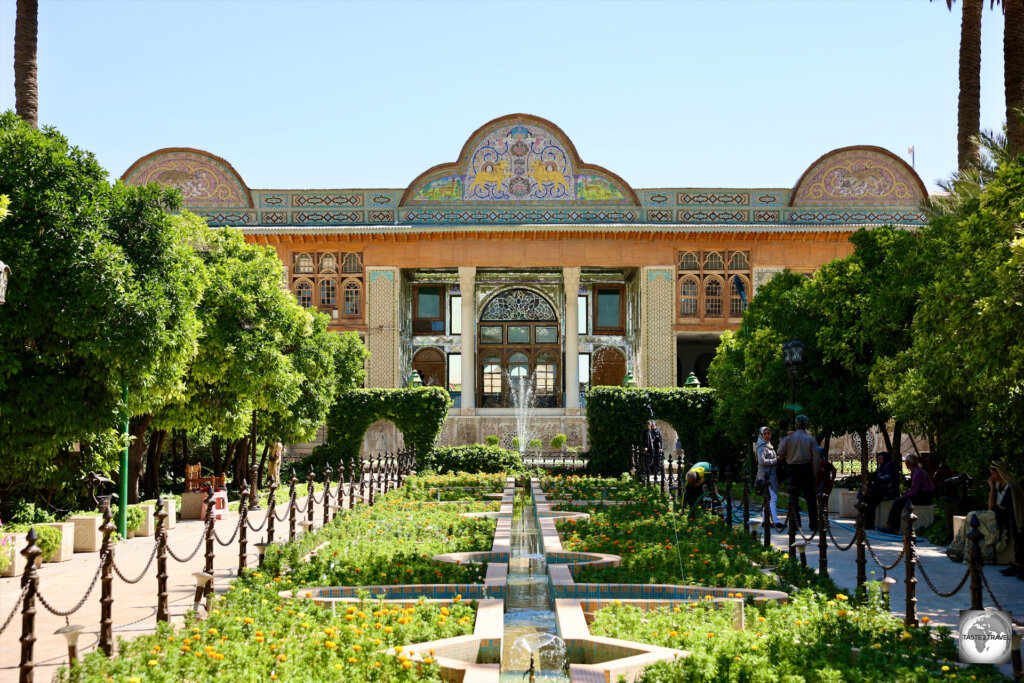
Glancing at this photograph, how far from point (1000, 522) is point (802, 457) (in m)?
2.86

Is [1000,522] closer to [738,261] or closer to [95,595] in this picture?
[95,595]

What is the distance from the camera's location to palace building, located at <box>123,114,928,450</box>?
114ft

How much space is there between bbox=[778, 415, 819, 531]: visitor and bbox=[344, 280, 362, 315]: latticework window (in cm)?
2462

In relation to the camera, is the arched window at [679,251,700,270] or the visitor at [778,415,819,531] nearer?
the visitor at [778,415,819,531]

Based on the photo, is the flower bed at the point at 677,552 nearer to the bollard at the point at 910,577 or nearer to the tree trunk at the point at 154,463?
the bollard at the point at 910,577

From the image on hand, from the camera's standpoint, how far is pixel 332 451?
27516 mm

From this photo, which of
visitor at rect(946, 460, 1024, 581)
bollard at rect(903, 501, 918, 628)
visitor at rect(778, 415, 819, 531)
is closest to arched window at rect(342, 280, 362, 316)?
visitor at rect(778, 415, 819, 531)

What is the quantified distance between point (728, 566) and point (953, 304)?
3.52 m

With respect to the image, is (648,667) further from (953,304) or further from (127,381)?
(127,381)

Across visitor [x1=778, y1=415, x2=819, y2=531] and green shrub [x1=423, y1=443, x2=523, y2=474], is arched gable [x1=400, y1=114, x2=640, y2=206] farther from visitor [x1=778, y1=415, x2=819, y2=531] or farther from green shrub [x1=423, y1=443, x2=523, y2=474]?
visitor [x1=778, y1=415, x2=819, y2=531]

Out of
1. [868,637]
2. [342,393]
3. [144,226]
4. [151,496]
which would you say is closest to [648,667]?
[868,637]

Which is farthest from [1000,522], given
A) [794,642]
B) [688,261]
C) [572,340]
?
[572,340]

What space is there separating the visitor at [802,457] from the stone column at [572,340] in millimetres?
22181

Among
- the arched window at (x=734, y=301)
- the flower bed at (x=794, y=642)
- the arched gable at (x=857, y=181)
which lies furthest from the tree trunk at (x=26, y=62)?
the arched gable at (x=857, y=181)
